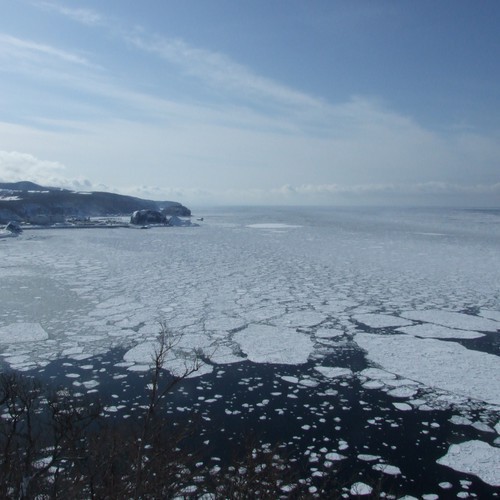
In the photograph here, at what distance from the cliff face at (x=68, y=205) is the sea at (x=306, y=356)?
32314mm

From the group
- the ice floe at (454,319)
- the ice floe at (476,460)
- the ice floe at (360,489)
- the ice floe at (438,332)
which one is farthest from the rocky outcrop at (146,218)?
the ice floe at (360,489)

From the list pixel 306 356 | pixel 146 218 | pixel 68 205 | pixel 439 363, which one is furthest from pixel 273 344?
pixel 68 205

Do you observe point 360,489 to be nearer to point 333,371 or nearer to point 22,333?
point 333,371

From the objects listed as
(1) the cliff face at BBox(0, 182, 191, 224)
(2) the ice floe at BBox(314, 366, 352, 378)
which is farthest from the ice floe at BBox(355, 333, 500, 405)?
(1) the cliff face at BBox(0, 182, 191, 224)

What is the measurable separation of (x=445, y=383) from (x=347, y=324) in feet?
8.44

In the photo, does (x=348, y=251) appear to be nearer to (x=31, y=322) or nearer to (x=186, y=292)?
(x=186, y=292)

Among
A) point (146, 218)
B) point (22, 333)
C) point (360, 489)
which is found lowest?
point (360, 489)

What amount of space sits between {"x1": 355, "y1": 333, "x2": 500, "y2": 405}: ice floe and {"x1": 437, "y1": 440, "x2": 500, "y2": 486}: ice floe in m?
1.10

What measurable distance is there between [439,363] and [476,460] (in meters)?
2.27

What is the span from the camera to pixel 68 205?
190 ft

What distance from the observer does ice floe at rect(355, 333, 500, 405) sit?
5227 millimetres

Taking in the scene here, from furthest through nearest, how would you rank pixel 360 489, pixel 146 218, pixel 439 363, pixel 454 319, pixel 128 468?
pixel 146 218 < pixel 454 319 < pixel 439 363 < pixel 360 489 < pixel 128 468

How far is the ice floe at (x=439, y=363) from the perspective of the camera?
523cm

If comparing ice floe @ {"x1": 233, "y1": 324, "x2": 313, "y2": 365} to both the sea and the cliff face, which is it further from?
the cliff face
